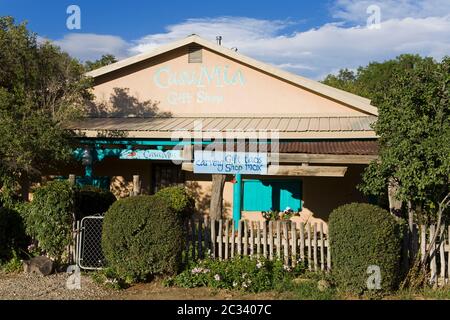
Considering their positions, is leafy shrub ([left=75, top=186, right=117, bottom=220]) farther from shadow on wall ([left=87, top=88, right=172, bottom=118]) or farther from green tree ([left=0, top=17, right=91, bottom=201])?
shadow on wall ([left=87, top=88, right=172, bottom=118])

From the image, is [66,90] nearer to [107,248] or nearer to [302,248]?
[107,248]

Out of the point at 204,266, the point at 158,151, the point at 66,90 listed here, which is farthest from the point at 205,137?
the point at 204,266

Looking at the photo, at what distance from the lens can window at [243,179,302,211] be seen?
1347 centimetres

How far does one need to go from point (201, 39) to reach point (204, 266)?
27.2 feet

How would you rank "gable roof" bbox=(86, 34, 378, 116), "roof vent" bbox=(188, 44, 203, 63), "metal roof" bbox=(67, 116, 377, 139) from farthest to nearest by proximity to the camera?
"roof vent" bbox=(188, 44, 203, 63)
"gable roof" bbox=(86, 34, 378, 116)
"metal roof" bbox=(67, 116, 377, 139)

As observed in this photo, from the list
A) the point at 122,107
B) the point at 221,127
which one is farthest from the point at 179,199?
the point at 122,107

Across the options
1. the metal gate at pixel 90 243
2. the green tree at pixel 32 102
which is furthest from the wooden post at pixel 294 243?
the green tree at pixel 32 102

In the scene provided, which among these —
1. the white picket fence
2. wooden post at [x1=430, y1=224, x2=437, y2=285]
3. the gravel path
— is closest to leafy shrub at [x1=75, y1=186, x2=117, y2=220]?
the gravel path

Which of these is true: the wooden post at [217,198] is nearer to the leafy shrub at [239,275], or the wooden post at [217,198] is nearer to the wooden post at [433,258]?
the leafy shrub at [239,275]

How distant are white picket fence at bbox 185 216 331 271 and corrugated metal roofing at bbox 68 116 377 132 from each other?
3.78 m

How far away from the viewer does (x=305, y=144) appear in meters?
11.7

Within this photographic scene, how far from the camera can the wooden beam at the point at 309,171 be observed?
9719 mm

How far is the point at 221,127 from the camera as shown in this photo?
12250 mm

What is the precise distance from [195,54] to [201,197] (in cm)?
427
